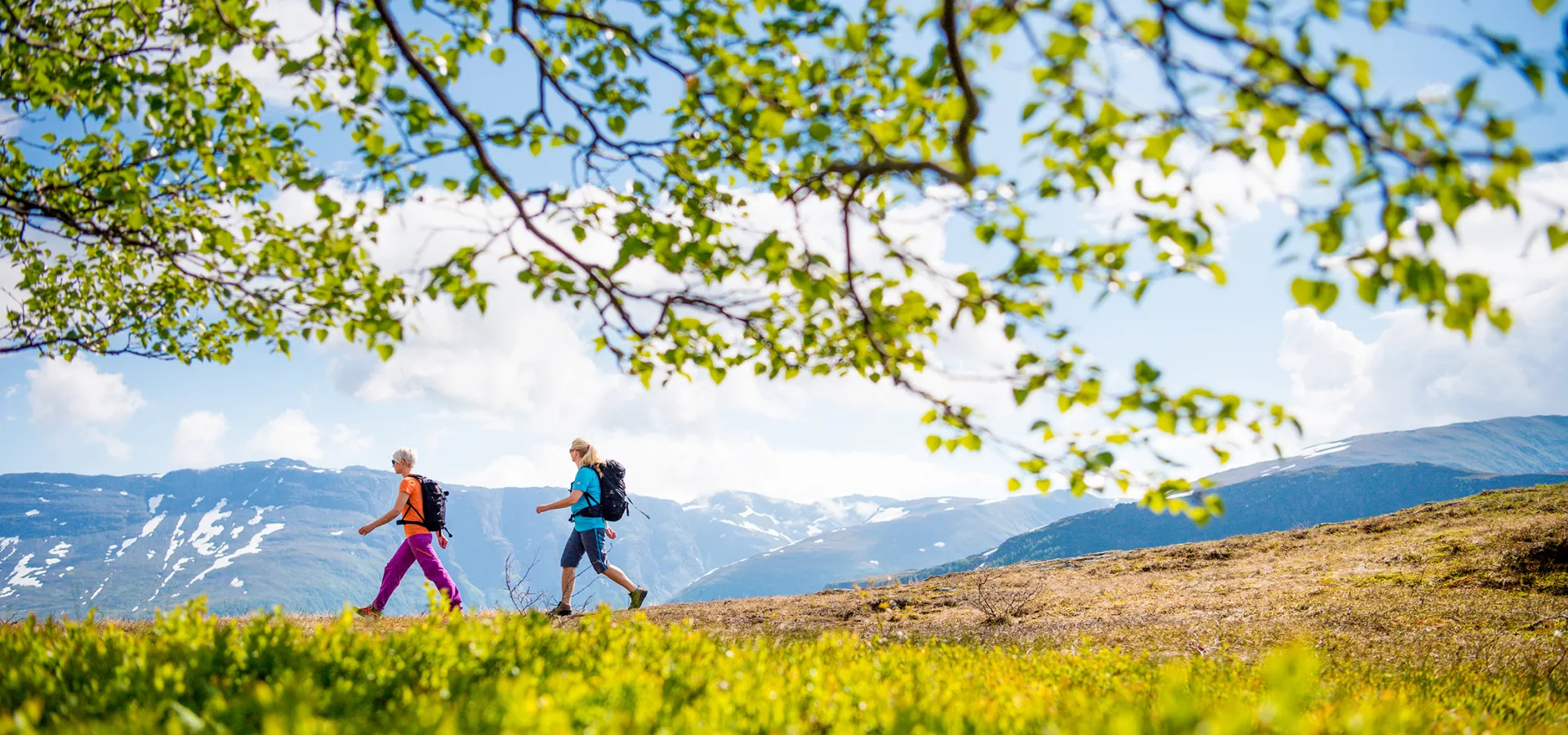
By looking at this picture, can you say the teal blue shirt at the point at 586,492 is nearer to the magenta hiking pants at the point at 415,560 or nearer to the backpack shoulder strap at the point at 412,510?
the magenta hiking pants at the point at 415,560

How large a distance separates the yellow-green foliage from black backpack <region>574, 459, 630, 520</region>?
717 cm

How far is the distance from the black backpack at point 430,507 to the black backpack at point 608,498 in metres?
2.25

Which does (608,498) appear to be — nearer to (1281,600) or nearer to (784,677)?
(784,677)

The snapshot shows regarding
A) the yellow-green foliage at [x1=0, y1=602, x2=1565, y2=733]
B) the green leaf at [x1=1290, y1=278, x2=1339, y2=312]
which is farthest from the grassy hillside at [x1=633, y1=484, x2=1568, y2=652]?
the green leaf at [x1=1290, y1=278, x2=1339, y2=312]

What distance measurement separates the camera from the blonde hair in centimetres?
1352

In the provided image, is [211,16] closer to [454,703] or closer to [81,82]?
[81,82]

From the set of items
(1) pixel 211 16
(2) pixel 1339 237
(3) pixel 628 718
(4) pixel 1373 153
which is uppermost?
(1) pixel 211 16

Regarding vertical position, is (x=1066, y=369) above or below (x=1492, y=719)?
above

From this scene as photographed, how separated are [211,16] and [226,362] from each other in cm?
904

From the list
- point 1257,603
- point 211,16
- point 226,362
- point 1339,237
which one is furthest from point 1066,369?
point 226,362

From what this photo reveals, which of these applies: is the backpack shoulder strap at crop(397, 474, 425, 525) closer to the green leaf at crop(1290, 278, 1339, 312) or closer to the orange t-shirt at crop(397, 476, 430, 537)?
the orange t-shirt at crop(397, 476, 430, 537)

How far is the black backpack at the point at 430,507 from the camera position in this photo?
40.7 ft

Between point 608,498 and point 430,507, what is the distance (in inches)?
117

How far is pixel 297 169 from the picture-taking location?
5773 millimetres
